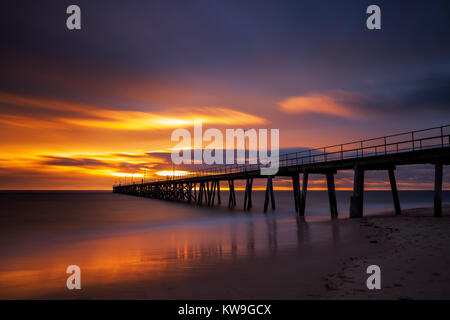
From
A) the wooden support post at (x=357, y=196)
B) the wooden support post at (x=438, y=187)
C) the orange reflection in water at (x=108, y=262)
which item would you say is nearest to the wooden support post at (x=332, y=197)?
the wooden support post at (x=357, y=196)

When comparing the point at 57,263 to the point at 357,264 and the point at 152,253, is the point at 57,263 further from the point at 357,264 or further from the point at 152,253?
the point at 357,264

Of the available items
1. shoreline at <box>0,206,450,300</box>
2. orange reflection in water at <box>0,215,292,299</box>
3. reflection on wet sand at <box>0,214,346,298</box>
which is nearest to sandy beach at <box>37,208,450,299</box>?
shoreline at <box>0,206,450,300</box>

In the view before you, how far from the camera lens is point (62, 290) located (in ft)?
26.0

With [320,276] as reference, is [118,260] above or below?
below

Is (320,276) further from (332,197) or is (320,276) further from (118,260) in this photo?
(332,197)

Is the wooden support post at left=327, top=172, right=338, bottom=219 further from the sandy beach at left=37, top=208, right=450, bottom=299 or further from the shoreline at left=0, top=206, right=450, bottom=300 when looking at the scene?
the sandy beach at left=37, top=208, right=450, bottom=299

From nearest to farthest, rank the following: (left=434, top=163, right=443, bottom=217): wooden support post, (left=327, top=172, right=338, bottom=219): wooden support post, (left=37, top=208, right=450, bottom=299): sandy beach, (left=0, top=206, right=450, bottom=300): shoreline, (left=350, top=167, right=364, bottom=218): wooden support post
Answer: (left=37, top=208, right=450, bottom=299): sandy beach → (left=0, top=206, right=450, bottom=300): shoreline → (left=434, top=163, right=443, bottom=217): wooden support post → (left=350, top=167, right=364, bottom=218): wooden support post → (left=327, top=172, right=338, bottom=219): wooden support post

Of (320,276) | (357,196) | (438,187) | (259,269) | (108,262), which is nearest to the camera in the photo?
(320,276)

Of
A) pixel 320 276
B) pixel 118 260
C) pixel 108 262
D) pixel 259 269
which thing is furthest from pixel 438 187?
pixel 108 262

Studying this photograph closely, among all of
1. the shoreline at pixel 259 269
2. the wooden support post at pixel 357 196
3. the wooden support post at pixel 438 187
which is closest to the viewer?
the shoreline at pixel 259 269

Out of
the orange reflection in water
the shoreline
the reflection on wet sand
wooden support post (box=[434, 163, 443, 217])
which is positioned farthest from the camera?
wooden support post (box=[434, 163, 443, 217])

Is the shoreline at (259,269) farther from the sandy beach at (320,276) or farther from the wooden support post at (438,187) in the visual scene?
the wooden support post at (438,187)
